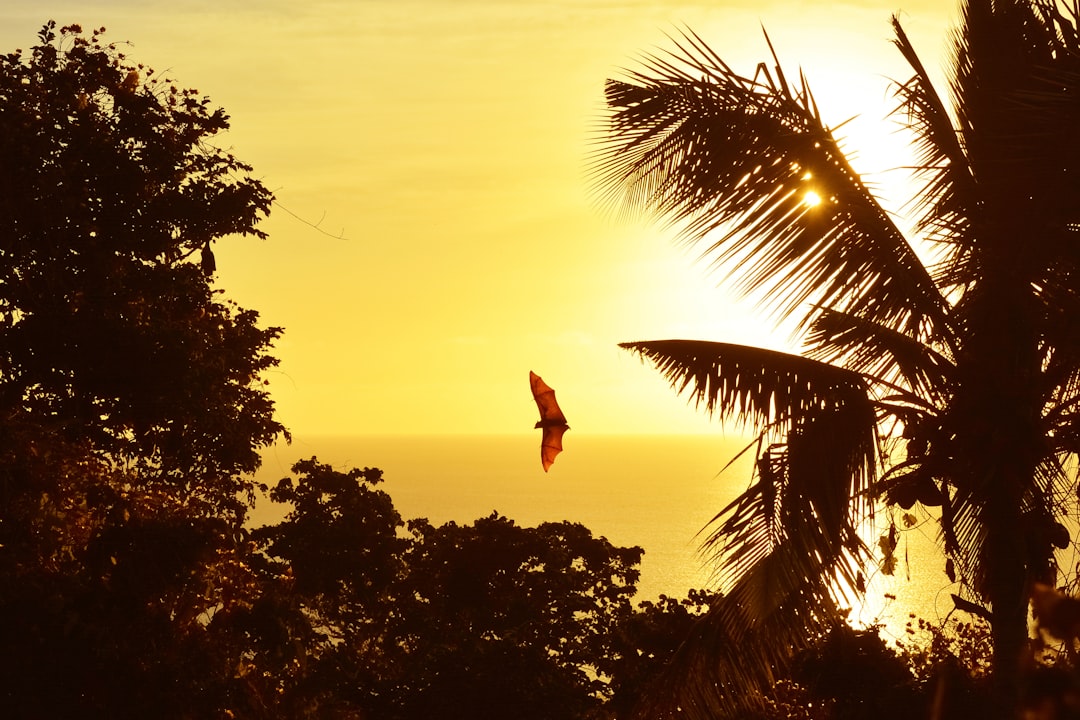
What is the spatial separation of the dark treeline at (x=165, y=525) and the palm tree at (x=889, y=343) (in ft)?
17.9

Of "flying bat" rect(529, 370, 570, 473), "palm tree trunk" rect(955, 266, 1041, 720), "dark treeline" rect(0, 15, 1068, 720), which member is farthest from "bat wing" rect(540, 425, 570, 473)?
"palm tree trunk" rect(955, 266, 1041, 720)

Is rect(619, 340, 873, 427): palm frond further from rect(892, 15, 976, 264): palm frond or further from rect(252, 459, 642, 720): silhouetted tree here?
rect(252, 459, 642, 720): silhouetted tree

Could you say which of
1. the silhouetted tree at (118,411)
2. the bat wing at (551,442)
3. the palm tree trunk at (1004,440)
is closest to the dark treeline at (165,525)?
the silhouetted tree at (118,411)

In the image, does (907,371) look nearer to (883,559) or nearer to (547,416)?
(883,559)

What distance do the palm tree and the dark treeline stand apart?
5458mm

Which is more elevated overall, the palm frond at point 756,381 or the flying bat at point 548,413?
the flying bat at point 548,413

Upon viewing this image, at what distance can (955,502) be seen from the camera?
5.84 meters

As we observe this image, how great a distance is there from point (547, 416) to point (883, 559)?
5.66m

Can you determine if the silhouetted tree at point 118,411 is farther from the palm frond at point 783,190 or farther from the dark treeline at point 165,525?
the palm frond at point 783,190

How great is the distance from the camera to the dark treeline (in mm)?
11953

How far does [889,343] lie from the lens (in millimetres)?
5914

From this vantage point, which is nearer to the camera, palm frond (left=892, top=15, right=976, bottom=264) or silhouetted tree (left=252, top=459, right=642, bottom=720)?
palm frond (left=892, top=15, right=976, bottom=264)

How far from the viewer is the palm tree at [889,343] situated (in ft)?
18.0

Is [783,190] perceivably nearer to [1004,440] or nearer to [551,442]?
[1004,440]
